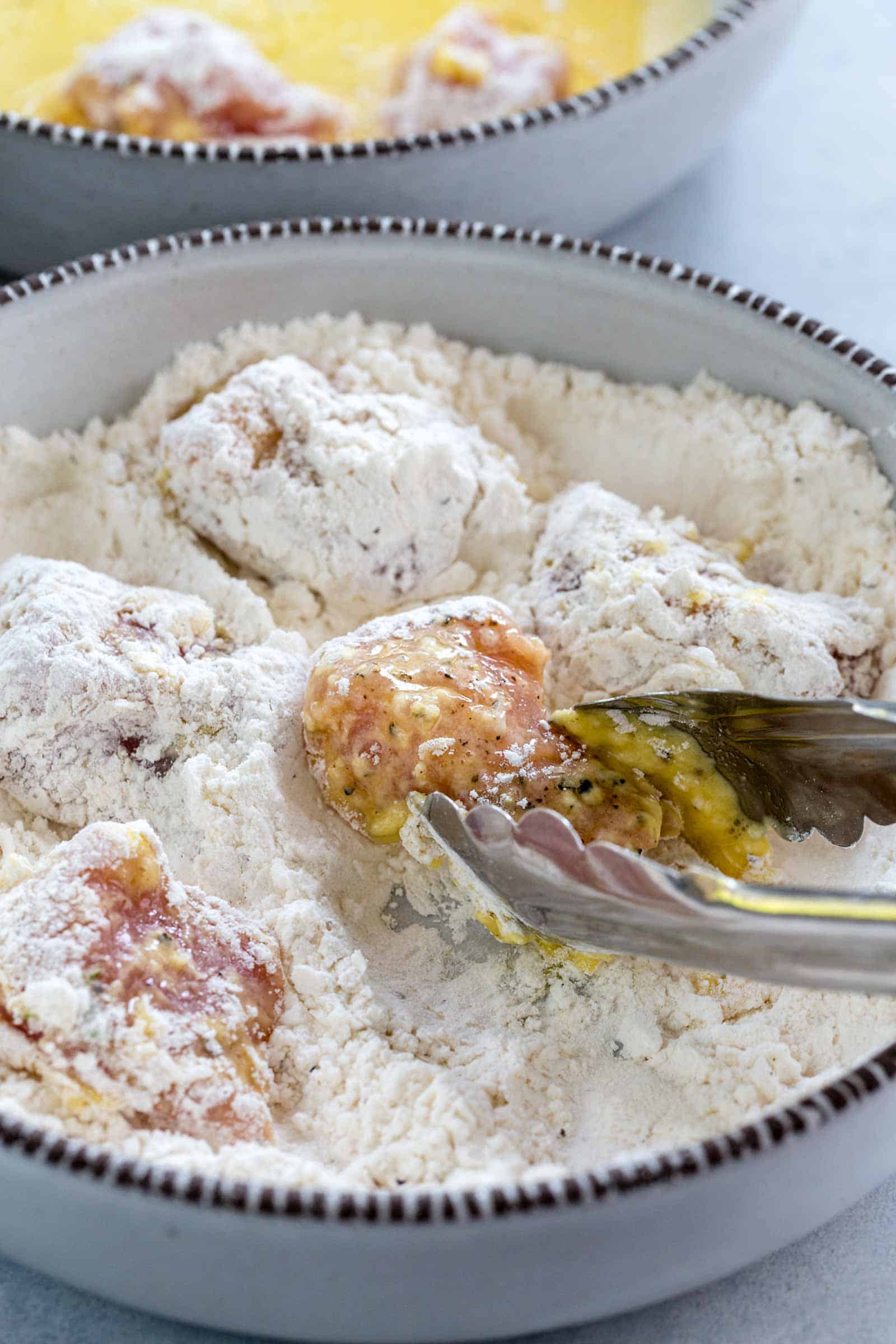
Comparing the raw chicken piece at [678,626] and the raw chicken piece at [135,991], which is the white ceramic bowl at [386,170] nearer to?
the raw chicken piece at [678,626]

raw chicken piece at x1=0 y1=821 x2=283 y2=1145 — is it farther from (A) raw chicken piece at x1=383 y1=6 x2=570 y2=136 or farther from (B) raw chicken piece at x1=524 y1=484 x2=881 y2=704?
(A) raw chicken piece at x1=383 y1=6 x2=570 y2=136

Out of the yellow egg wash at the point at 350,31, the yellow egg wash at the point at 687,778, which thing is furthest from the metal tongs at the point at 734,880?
the yellow egg wash at the point at 350,31

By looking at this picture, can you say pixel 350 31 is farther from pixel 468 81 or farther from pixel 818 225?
pixel 818 225

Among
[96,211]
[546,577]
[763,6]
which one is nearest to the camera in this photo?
[546,577]

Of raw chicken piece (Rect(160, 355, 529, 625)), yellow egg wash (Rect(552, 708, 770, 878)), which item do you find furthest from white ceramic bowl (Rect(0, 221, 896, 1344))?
raw chicken piece (Rect(160, 355, 529, 625))

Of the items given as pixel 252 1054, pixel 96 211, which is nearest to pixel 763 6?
pixel 96 211

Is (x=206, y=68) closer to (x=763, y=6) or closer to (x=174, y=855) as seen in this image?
(x=763, y=6)
